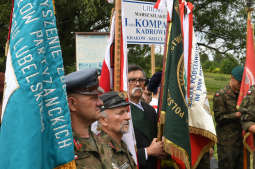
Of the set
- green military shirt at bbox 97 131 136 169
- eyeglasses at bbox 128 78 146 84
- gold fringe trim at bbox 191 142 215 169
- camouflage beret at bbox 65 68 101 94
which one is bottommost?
Result: gold fringe trim at bbox 191 142 215 169

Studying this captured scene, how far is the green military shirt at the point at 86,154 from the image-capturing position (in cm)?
190

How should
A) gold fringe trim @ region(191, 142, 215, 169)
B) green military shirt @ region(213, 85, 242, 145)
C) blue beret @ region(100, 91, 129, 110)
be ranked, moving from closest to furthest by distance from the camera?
blue beret @ region(100, 91, 129, 110), gold fringe trim @ region(191, 142, 215, 169), green military shirt @ region(213, 85, 242, 145)

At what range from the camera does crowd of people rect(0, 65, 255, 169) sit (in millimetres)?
2006

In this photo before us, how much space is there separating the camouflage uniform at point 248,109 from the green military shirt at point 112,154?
2659mm

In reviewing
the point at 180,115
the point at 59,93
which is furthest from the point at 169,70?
the point at 59,93

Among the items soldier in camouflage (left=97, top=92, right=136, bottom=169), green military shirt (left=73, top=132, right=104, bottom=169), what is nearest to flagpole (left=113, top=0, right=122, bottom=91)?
soldier in camouflage (left=97, top=92, right=136, bottom=169)

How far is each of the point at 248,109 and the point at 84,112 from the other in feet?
10.5

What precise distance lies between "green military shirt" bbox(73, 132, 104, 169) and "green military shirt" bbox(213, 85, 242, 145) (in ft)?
12.1

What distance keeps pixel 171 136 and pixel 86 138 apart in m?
1.19

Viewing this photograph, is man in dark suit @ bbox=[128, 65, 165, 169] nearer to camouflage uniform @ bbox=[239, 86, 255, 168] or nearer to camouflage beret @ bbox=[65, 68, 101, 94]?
camouflage beret @ bbox=[65, 68, 101, 94]

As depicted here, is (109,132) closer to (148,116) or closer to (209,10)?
(148,116)

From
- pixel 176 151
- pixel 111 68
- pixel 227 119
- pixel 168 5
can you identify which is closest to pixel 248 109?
pixel 227 119

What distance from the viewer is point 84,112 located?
1.99 metres

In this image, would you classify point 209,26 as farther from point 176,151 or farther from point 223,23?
point 176,151
